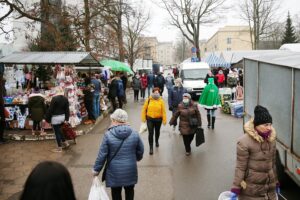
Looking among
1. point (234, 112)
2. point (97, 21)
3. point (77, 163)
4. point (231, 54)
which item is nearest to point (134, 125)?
point (234, 112)

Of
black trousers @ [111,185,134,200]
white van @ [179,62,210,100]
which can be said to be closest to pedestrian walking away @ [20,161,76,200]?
black trousers @ [111,185,134,200]

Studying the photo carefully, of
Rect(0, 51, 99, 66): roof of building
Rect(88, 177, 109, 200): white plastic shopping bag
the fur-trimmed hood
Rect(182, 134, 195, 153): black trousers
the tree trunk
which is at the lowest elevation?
Rect(182, 134, 195, 153): black trousers

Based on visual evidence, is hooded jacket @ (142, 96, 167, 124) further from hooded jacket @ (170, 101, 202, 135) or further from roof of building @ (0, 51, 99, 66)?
roof of building @ (0, 51, 99, 66)

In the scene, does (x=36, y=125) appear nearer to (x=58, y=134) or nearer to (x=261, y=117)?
(x=58, y=134)

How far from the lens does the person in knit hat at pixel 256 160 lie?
4566 millimetres

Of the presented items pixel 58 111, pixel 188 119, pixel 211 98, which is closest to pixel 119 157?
pixel 188 119

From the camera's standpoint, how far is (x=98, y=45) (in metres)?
24.3

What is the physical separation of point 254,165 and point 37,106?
8714 mm

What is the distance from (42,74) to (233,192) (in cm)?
1548

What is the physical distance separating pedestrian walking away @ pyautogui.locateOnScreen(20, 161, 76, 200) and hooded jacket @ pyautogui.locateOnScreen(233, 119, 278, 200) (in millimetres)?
2720

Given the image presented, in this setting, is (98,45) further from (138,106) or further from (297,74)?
(297,74)

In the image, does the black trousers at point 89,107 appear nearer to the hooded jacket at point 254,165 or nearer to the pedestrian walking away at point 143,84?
the hooded jacket at point 254,165

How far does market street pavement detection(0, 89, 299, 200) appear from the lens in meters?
7.17

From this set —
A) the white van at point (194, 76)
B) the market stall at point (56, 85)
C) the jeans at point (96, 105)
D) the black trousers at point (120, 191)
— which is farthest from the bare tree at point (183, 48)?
the black trousers at point (120, 191)
